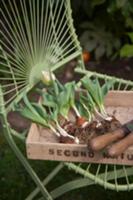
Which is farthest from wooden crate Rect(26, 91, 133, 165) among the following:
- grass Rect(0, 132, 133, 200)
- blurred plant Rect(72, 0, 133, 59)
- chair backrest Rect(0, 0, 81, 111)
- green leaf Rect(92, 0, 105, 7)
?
blurred plant Rect(72, 0, 133, 59)

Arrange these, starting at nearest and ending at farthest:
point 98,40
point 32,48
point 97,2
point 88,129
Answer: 1. point 88,129
2. point 32,48
3. point 97,2
4. point 98,40

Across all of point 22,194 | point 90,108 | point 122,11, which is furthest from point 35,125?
point 122,11

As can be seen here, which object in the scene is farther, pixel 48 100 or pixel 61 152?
pixel 48 100

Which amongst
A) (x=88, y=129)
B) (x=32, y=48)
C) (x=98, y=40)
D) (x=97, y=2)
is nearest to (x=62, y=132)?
(x=88, y=129)

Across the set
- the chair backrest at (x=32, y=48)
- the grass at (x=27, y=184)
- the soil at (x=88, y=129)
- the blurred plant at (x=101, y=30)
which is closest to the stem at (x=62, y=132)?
the soil at (x=88, y=129)

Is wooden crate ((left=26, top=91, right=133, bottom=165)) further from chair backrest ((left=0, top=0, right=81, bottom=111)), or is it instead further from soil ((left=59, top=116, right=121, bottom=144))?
chair backrest ((left=0, top=0, right=81, bottom=111))

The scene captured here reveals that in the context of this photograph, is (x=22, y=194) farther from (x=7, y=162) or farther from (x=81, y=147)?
(x=81, y=147)

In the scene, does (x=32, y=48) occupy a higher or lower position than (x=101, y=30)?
higher

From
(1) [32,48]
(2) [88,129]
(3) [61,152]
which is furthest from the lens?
(1) [32,48]

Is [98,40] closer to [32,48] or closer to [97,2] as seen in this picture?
[97,2]
